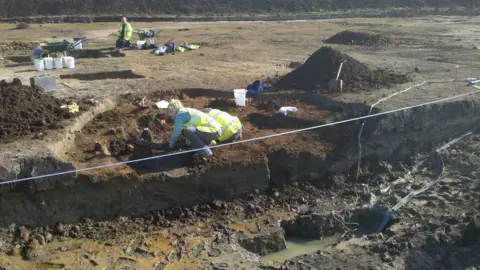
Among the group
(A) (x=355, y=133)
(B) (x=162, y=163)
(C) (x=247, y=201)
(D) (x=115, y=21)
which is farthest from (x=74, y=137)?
(D) (x=115, y=21)

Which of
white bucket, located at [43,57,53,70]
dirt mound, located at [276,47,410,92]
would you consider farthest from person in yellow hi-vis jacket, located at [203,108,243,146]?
white bucket, located at [43,57,53,70]

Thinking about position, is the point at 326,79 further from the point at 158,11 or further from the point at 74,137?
the point at 158,11

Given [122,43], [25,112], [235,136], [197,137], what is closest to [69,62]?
[122,43]

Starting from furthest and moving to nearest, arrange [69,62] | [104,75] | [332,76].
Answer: [69,62], [104,75], [332,76]

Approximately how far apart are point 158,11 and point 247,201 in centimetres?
2967

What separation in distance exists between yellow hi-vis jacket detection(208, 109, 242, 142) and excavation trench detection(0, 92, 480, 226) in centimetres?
22

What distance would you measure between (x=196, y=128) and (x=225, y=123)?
574mm

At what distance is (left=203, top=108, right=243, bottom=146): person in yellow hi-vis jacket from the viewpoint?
25.9ft

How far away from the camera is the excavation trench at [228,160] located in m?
6.80

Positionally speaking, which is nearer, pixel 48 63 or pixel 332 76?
pixel 332 76

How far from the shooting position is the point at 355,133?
29.0ft

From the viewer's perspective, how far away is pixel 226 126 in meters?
7.95

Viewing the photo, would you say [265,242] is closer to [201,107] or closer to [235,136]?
[235,136]

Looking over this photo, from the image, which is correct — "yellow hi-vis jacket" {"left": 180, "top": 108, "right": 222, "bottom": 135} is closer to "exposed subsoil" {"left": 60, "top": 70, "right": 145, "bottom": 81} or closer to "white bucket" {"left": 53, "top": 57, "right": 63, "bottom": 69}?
"exposed subsoil" {"left": 60, "top": 70, "right": 145, "bottom": 81}
